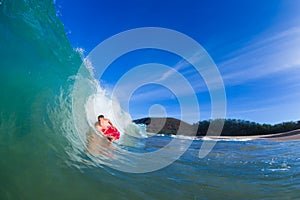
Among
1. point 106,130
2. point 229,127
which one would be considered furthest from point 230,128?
point 106,130

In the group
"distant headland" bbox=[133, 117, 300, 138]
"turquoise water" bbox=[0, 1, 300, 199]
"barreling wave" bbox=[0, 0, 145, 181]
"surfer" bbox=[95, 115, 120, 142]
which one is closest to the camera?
"turquoise water" bbox=[0, 1, 300, 199]

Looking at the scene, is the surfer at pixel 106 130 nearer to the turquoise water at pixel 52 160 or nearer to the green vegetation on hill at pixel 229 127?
the turquoise water at pixel 52 160

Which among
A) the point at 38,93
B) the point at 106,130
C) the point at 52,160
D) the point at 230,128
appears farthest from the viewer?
the point at 230,128

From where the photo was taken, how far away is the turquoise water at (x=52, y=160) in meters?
2.93

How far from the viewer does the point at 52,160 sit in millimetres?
3549

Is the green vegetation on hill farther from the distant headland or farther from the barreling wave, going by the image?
the barreling wave

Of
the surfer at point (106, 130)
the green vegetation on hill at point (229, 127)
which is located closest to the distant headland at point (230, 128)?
the green vegetation on hill at point (229, 127)

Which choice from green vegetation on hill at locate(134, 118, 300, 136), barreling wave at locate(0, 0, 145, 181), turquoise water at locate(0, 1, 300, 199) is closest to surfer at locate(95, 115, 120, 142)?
barreling wave at locate(0, 0, 145, 181)

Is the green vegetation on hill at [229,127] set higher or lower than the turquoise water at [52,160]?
higher

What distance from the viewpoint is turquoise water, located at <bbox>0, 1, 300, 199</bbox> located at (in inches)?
115

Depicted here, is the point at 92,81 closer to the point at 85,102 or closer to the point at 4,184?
the point at 85,102

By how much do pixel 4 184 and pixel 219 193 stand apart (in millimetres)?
3107

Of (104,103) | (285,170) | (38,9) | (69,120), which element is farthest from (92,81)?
(285,170)

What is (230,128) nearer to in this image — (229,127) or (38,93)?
(229,127)
